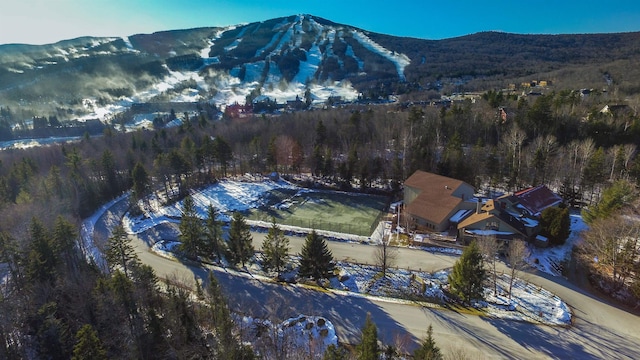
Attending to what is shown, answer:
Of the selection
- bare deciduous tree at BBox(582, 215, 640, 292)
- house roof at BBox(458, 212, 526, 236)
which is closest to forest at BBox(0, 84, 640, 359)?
bare deciduous tree at BBox(582, 215, 640, 292)

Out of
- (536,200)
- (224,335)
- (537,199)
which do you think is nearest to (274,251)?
(224,335)

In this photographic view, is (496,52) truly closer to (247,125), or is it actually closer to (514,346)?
(247,125)

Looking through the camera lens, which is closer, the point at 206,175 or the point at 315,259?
the point at 315,259

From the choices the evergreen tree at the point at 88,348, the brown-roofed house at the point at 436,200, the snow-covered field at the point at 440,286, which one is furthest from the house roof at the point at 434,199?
the evergreen tree at the point at 88,348

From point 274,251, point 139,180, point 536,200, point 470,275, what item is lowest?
point 274,251

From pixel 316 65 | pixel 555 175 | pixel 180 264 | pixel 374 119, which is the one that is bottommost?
pixel 180 264

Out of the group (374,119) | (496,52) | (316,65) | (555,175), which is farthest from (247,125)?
(496,52)

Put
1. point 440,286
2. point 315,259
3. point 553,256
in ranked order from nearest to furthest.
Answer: point 440,286, point 315,259, point 553,256

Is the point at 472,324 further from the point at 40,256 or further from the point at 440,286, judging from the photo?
the point at 40,256
